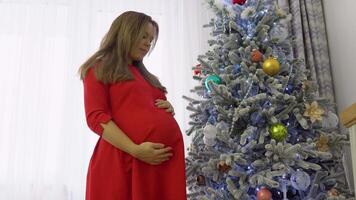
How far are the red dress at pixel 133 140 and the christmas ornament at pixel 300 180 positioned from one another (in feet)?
1.97

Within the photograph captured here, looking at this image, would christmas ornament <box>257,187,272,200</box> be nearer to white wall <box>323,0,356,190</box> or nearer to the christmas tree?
the christmas tree

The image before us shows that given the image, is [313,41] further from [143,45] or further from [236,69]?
[143,45]

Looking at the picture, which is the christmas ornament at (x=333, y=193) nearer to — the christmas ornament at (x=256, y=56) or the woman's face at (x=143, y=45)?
the christmas ornament at (x=256, y=56)

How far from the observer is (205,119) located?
192 centimetres

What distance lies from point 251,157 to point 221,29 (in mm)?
680

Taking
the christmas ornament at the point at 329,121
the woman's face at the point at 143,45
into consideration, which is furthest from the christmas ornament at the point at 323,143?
the woman's face at the point at 143,45

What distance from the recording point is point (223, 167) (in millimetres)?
1729

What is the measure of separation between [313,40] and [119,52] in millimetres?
1666

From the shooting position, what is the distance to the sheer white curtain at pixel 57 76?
2348 mm

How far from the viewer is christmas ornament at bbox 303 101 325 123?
1.75 m

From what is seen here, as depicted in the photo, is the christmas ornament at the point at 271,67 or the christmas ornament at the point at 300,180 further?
the christmas ornament at the point at 271,67

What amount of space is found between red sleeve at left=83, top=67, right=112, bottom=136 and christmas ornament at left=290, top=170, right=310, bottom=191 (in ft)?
2.75

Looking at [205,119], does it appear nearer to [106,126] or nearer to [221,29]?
[221,29]

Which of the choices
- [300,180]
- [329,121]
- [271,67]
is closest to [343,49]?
[329,121]
